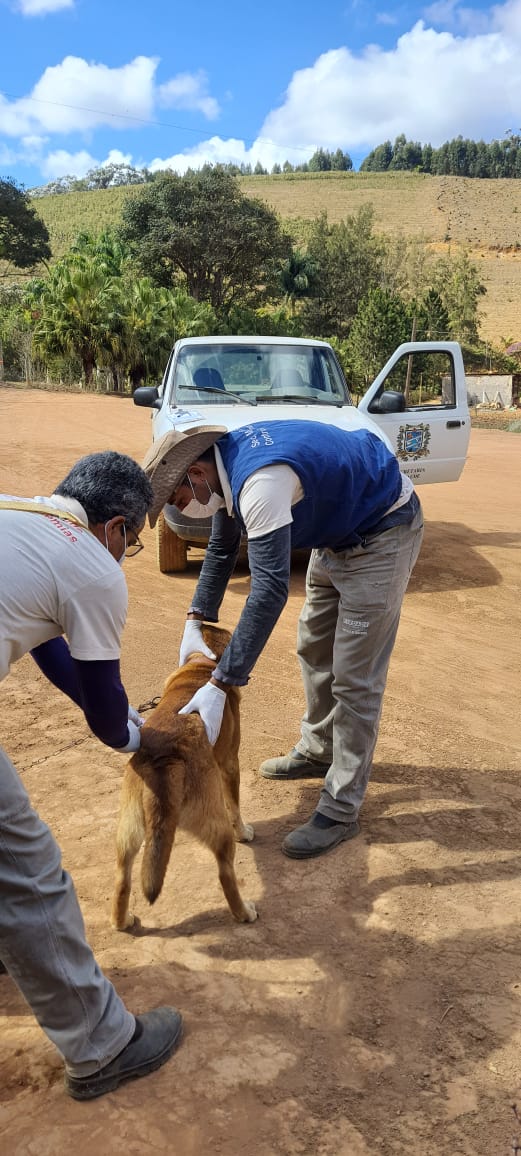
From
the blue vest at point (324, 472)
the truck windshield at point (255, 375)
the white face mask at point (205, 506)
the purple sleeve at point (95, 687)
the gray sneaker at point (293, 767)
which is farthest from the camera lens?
the truck windshield at point (255, 375)

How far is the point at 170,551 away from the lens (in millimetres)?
7914

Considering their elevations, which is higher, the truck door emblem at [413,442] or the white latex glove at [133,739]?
the truck door emblem at [413,442]

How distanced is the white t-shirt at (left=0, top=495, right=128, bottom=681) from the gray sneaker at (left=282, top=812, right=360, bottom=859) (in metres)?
1.79

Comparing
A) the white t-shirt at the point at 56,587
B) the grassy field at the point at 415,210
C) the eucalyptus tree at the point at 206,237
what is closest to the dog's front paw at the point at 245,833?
the white t-shirt at the point at 56,587

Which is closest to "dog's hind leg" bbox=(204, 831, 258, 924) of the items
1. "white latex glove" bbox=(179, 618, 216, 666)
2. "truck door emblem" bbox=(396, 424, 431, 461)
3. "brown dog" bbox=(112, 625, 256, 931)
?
"brown dog" bbox=(112, 625, 256, 931)

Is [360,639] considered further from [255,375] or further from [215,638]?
[255,375]

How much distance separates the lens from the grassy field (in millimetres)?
62469

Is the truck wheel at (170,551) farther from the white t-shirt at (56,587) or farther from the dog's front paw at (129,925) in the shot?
the white t-shirt at (56,587)

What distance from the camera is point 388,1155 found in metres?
2.22

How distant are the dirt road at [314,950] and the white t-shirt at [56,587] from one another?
1331 millimetres

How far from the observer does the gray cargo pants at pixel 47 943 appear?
7.03 feet

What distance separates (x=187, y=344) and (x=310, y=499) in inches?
205

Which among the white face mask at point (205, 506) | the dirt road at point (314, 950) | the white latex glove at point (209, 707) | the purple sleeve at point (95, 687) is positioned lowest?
the dirt road at point (314, 950)

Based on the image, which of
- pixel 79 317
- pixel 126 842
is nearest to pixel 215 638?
pixel 126 842
